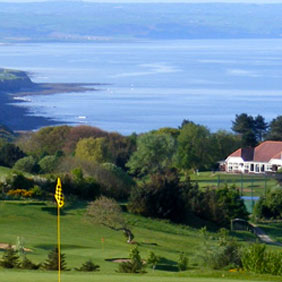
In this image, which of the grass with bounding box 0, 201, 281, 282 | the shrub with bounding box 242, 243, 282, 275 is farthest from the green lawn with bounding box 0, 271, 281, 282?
the shrub with bounding box 242, 243, 282, 275

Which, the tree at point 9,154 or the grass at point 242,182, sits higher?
the tree at point 9,154

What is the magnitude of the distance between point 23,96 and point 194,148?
73350mm

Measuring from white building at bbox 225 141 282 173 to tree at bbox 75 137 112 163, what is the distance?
7570mm

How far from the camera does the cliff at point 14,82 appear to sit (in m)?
137

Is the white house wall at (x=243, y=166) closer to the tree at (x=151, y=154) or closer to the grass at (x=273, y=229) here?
the tree at (x=151, y=154)

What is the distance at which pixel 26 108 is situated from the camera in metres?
105

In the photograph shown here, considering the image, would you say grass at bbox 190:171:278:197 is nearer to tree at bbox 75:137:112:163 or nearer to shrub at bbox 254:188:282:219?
shrub at bbox 254:188:282:219

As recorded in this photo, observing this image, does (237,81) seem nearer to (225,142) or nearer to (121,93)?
(121,93)

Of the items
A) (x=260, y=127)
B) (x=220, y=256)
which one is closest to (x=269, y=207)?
(x=220, y=256)

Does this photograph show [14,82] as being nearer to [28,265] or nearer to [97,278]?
[28,265]

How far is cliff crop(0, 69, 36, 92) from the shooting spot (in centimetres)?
13685

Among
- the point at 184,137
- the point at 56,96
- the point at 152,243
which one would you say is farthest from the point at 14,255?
the point at 56,96

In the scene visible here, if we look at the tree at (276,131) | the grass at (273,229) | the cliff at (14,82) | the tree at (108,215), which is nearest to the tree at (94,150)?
the tree at (276,131)

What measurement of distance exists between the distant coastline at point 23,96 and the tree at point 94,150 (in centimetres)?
3269
